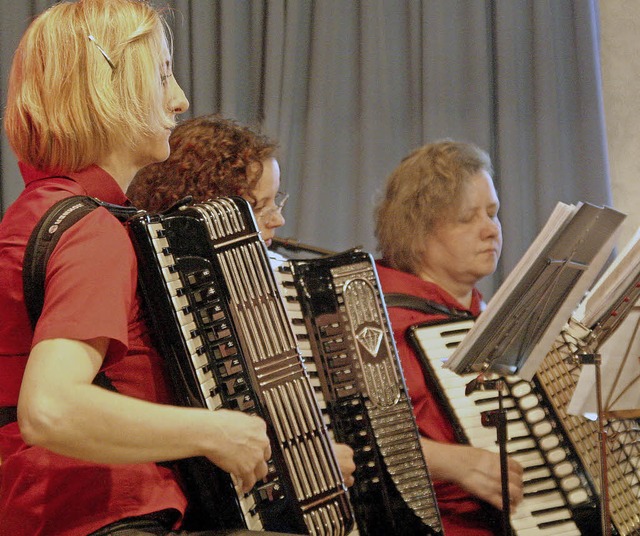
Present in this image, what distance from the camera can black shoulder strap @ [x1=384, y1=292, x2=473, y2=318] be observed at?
2230mm

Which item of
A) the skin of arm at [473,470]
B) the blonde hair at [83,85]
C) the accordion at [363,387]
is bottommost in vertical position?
the skin of arm at [473,470]

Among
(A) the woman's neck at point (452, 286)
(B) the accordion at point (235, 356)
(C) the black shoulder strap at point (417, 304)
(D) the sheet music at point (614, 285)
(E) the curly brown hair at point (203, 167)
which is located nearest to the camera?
(B) the accordion at point (235, 356)

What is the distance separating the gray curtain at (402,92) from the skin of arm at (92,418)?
74.3 inches

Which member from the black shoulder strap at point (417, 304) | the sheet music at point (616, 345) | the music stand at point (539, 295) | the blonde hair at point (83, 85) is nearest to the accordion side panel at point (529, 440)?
the black shoulder strap at point (417, 304)

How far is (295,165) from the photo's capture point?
10.3ft

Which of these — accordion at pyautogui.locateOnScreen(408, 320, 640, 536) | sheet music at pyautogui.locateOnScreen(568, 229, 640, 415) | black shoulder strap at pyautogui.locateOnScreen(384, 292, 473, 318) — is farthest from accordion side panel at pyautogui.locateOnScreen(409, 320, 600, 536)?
sheet music at pyautogui.locateOnScreen(568, 229, 640, 415)

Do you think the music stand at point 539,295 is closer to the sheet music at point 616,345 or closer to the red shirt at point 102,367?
the sheet music at point 616,345

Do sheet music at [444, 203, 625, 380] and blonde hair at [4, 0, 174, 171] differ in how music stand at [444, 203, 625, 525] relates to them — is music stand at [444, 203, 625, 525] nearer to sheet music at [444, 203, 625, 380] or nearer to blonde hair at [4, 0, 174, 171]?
sheet music at [444, 203, 625, 380]

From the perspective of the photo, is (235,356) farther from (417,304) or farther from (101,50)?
(417,304)

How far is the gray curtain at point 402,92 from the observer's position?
3078 millimetres

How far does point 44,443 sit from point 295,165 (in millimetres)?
2085

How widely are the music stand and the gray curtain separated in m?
1.43

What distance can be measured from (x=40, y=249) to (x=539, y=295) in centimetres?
87

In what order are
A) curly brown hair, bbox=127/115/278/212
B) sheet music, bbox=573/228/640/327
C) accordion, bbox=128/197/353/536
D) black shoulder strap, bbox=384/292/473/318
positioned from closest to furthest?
accordion, bbox=128/197/353/536 < sheet music, bbox=573/228/640/327 < curly brown hair, bbox=127/115/278/212 < black shoulder strap, bbox=384/292/473/318
